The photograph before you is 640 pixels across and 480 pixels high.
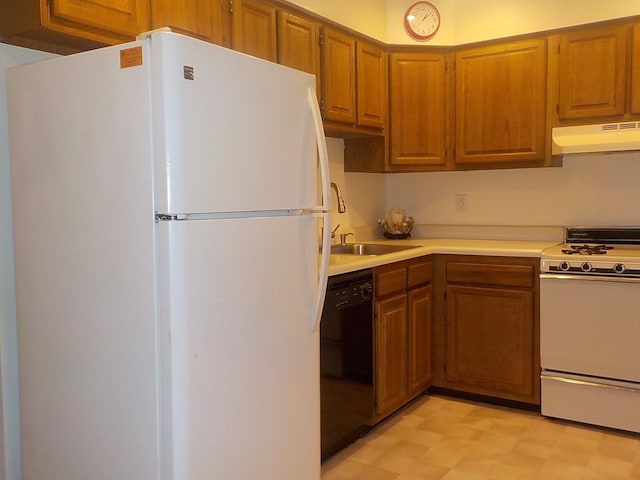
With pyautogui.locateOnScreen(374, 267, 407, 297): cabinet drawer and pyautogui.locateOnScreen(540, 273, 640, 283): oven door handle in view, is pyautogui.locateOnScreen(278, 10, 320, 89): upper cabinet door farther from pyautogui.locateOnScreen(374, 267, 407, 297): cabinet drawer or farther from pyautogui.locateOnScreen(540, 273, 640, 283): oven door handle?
pyautogui.locateOnScreen(540, 273, 640, 283): oven door handle

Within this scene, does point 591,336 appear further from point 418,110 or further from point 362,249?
point 418,110

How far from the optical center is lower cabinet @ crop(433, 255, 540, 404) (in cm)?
321

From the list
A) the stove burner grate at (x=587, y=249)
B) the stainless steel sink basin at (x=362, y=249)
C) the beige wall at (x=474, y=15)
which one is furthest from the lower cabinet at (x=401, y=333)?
the beige wall at (x=474, y=15)

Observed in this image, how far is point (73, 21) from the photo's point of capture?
1837mm

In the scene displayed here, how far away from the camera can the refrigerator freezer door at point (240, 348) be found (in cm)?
150

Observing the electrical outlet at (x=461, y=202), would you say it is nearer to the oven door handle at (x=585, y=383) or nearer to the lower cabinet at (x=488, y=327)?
the lower cabinet at (x=488, y=327)

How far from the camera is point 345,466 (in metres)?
2.66

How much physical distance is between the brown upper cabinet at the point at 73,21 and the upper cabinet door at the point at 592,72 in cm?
→ 243

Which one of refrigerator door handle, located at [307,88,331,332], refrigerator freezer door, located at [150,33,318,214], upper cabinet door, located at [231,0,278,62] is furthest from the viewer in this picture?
upper cabinet door, located at [231,0,278,62]

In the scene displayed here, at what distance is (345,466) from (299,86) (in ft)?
5.66

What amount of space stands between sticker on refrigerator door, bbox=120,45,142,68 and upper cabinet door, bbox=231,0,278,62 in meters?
1.06

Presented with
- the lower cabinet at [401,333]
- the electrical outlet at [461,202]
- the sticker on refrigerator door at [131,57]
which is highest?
the sticker on refrigerator door at [131,57]

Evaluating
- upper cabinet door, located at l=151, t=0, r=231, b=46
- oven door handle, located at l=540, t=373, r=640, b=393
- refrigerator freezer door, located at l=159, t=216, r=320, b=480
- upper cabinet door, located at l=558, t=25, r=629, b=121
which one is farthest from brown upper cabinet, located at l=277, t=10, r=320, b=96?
oven door handle, located at l=540, t=373, r=640, b=393

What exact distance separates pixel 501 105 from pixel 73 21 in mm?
2560
